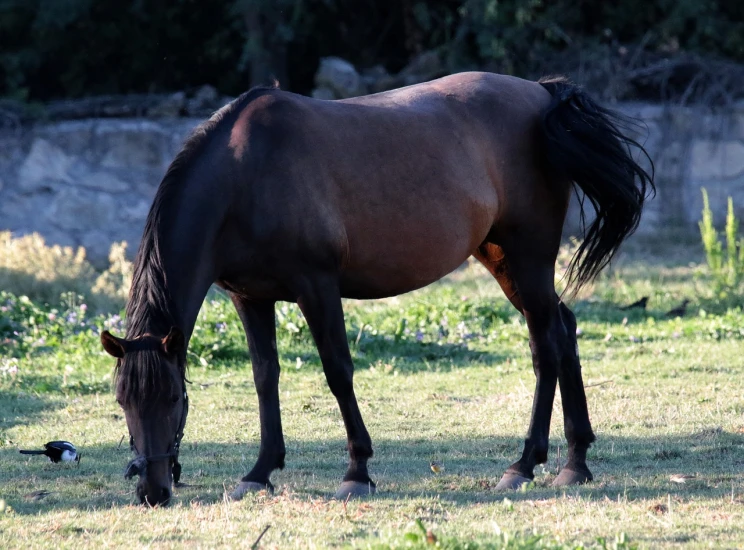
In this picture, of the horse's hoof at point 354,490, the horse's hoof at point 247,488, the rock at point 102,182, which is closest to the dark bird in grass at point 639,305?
the horse's hoof at point 354,490

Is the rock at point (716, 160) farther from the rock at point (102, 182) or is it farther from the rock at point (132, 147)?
the rock at point (102, 182)

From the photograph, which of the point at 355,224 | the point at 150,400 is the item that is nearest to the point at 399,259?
the point at 355,224

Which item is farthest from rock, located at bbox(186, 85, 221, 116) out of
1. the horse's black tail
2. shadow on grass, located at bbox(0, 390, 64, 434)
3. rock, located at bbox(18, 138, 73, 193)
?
the horse's black tail

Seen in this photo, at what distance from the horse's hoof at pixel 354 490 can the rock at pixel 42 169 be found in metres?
9.01

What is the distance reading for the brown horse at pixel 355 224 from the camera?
441 centimetres

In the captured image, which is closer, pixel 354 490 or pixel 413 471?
pixel 354 490

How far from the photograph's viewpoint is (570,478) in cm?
495

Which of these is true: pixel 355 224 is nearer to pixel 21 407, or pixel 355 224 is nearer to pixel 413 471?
pixel 413 471

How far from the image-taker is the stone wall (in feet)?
41.4

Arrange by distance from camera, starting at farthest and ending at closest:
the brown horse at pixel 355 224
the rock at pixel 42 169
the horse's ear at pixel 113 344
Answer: the rock at pixel 42 169
the brown horse at pixel 355 224
the horse's ear at pixel 113 344

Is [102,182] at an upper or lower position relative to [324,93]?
lower

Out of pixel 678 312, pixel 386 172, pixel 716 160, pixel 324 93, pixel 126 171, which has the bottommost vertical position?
pixel 678 312

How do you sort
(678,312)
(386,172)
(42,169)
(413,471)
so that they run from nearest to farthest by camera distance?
(386,172)
(413,471)
(678,312)
(42,169)

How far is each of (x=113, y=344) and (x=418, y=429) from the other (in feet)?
8.21
